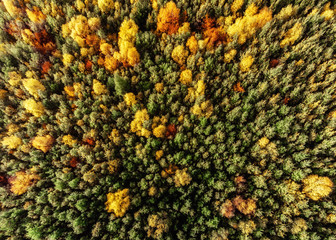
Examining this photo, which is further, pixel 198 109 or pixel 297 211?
pixel 198 109

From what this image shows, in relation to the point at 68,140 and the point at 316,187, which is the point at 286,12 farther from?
the point at 68,140

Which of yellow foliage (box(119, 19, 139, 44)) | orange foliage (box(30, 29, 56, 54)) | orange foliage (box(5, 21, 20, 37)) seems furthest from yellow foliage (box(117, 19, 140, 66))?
orange foliage (box(5, 21, 20, 37))

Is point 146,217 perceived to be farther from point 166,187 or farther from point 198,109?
point 198,109

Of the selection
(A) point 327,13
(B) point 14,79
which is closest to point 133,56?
(B) point 14,79

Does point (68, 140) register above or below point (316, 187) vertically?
above

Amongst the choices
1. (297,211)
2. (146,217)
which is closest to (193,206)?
(146,217)
